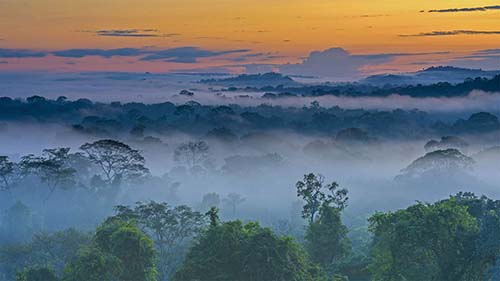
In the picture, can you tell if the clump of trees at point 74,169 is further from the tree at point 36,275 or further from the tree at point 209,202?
the tree at point 36,275

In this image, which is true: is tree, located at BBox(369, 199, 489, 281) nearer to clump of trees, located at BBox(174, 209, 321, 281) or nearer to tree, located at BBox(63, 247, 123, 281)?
clump of trees, located at BBox(174, 209, 321, 281)

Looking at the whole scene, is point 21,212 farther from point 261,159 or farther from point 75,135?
point 75,135

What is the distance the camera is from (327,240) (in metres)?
45.6

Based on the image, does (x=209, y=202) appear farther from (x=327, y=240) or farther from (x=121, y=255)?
(x=121, y=255)

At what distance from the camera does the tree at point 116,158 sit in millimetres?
86312

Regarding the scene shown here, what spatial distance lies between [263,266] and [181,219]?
20.1m

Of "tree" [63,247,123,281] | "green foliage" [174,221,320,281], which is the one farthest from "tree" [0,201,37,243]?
"green foliage" [174,221,320,281]

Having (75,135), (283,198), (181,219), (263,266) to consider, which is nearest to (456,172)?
(283,198)

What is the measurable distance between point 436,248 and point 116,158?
59254mm

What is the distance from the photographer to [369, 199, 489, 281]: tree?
32938 mm

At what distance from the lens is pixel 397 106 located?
18050 centimetres

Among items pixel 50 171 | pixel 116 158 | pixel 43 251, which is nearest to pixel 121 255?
pixel 43 251

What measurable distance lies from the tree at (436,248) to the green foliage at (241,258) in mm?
4608

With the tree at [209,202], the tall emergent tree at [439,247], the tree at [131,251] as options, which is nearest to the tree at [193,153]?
the tree at [209,202]
